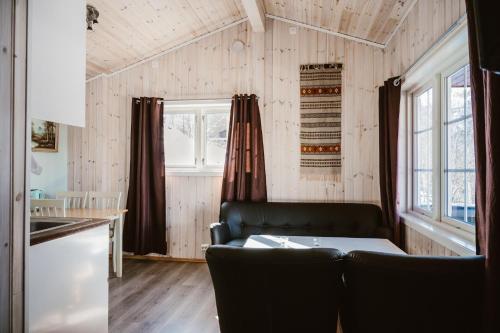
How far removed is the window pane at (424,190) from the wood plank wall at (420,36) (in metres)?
0.26

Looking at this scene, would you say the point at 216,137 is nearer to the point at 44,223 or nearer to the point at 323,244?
the point at 323,244

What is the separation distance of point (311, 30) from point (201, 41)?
54.9 inches

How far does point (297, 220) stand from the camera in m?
3.41

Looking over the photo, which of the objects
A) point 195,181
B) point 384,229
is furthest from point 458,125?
point 195,181

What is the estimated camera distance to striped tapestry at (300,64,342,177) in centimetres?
370

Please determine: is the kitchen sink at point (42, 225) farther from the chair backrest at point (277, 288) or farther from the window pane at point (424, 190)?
the window pane at point (424, 190)

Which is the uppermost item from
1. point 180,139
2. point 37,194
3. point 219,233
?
point 180,139

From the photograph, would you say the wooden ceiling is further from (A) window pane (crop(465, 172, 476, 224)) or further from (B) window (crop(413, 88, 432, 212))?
→ (A) window pane (crop(465, 172, 476, 224))

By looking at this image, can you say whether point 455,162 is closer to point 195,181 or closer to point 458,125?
point 458,125

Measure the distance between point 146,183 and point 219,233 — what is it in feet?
4.46

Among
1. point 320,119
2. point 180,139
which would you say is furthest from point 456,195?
point 180,139

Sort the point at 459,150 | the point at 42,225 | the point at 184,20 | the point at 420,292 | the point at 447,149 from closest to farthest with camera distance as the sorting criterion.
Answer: the point at 420,292
the point at 42,225
the point at 459,150
the point at 447,149
the point at 184,20

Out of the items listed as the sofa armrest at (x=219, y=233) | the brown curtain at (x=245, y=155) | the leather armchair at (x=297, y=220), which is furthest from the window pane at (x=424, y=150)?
the sofa armrest at (x=219, y=233)

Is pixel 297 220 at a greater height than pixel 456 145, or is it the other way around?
pixel 456 145
